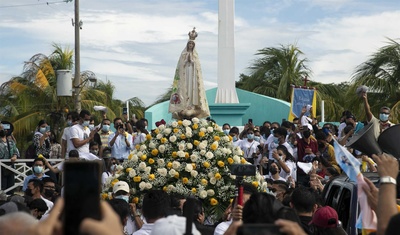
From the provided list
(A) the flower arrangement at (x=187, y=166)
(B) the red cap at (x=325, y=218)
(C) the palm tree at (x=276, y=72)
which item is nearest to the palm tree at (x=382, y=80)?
(C) the palm tree at (x=276, y=72)

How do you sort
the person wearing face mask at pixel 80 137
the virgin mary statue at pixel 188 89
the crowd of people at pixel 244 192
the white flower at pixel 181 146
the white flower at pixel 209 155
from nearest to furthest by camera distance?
the crowd of people at pixel 244 192 → the white flower at pixel 209 155 → the white flower at pixel 181 146 → the person wearing face mask at pixel 80 137 → the virgin mary statue at pixel 188 89

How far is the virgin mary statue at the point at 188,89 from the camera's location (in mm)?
16531

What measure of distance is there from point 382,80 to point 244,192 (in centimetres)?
2585

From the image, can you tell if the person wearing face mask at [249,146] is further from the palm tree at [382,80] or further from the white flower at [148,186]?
the palm tree at [382,80]

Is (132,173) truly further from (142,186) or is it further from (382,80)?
(382,80)

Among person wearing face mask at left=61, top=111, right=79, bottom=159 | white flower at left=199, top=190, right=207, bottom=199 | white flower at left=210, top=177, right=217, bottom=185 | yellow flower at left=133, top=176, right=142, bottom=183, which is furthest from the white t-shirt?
white flower at left=199, top=190, right=207, bottom=199

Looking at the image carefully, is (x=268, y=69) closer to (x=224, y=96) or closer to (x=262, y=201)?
(x=224, y=96)

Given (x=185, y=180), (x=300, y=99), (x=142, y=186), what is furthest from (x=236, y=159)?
(x=300, y=99)

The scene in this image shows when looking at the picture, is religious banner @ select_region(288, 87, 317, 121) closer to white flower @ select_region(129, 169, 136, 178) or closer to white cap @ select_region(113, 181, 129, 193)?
white flower @ select_region(129, 169, 136, 178)

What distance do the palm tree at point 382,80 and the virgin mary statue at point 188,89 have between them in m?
16.5

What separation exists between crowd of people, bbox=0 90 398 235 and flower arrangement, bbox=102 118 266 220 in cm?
28

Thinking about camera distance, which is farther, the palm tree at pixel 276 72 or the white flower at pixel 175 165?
the palm tree at pixel 276 72

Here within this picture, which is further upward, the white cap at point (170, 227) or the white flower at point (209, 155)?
the white flower at point (209, 155)

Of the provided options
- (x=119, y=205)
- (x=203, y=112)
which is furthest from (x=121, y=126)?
(x=119, y=205)
